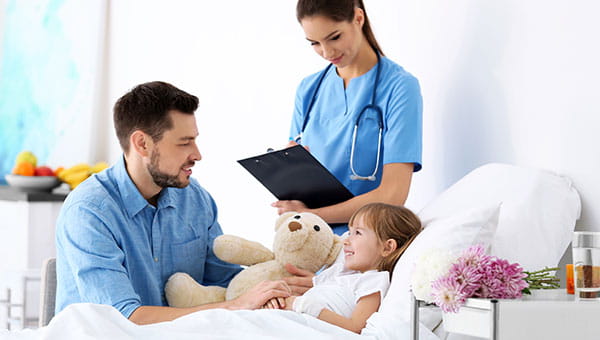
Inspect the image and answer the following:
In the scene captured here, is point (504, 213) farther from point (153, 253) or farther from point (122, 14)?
point (122, 14)

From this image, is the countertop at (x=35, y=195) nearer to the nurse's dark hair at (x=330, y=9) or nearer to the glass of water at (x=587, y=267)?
the nurse's dark hair at (x=330, y=9)

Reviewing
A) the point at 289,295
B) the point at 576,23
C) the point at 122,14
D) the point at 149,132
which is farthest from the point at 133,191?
the point at 122,14

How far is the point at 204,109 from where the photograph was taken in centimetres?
370

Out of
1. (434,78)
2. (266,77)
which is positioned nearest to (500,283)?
(434,78)

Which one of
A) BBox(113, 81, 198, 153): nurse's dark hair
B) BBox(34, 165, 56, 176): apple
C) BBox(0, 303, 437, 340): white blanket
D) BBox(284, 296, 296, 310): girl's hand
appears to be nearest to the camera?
BBox(0, 303, 437, 340): white blanket

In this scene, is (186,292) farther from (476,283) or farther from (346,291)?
(476,283)

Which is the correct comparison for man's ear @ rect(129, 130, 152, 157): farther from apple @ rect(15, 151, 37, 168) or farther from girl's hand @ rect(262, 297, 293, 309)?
apple @ rect(15, 151, 37, 168)

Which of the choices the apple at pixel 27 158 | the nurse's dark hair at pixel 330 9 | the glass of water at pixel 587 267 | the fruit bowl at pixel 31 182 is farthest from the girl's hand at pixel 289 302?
the apple at pixel 27 158

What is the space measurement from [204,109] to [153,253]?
191cm

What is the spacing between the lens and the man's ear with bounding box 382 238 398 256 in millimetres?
1700

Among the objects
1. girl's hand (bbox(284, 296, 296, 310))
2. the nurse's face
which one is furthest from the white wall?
girl's hand (bbox(284, 296, 296, 310))

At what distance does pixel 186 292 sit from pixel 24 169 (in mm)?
2563

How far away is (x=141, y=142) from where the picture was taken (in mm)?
1839

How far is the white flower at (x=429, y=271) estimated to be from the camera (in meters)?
1.22
